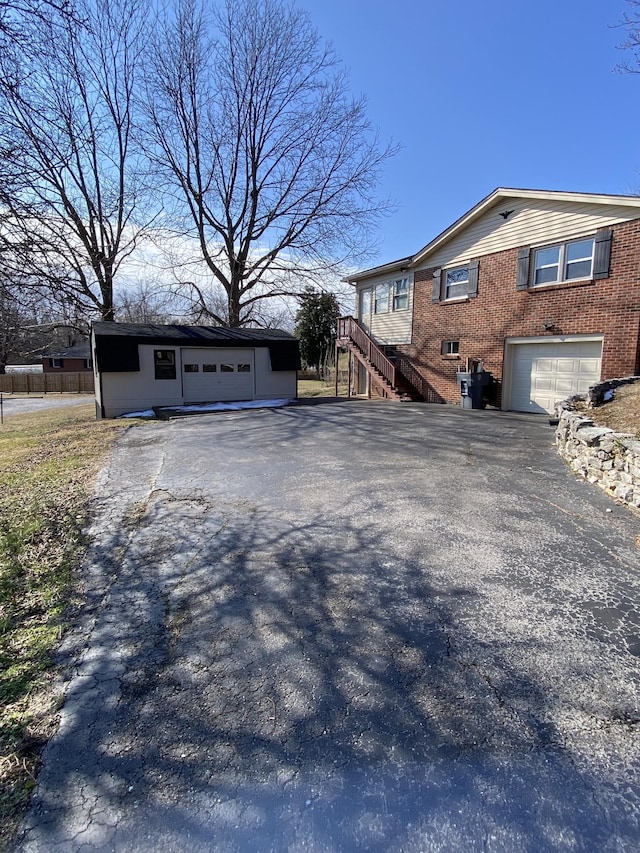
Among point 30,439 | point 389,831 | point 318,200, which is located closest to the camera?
point 389,831

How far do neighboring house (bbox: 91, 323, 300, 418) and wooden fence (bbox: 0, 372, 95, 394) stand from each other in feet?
68.8

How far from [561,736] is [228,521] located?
10.9 feet

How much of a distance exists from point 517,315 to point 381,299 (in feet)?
21.3

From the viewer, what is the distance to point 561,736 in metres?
1.98

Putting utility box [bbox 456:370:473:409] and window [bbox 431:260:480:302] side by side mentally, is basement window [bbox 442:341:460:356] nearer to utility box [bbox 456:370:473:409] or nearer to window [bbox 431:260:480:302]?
utility box [bbox 456:370:473:409]

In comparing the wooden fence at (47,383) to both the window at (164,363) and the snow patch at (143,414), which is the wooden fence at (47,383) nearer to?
the window at (164,363)

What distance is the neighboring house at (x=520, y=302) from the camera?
34.0ft

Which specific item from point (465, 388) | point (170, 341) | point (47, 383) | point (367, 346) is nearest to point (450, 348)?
point (465, 388)

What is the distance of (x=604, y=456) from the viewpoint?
550 centimetres

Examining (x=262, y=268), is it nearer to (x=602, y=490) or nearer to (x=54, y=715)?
(x=602, y=490)

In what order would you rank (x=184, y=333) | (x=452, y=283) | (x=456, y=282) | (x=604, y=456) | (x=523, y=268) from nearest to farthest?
(x=604, y=456), (x=523, y=268), (x=456, y=282), (x=452, y=283), (x=184, y=333)

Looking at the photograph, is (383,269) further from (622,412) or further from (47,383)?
(47,383)

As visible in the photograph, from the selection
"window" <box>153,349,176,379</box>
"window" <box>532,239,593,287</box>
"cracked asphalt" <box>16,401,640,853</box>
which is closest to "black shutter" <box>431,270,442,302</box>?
"window" <box>532,239,593,287</box>

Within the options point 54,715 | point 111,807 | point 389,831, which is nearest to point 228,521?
point 54,715
